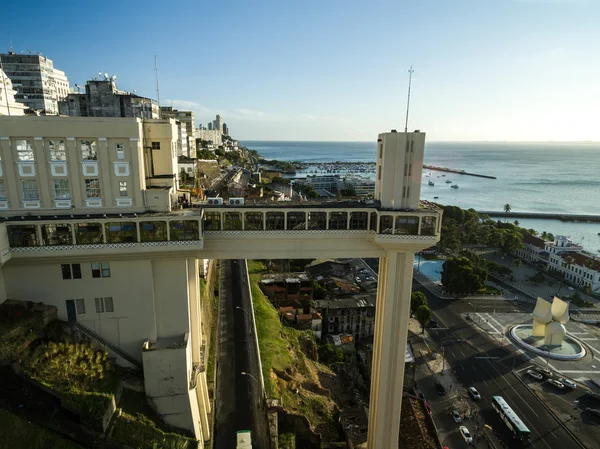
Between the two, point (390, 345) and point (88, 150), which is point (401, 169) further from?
point (88, 150)

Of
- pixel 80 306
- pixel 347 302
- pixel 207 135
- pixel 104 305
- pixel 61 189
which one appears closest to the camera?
pixel 61 189

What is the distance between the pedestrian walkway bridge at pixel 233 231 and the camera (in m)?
16.3

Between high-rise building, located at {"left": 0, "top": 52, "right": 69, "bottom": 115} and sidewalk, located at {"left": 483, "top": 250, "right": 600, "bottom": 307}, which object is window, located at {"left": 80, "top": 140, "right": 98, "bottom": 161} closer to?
high-rise building, located at {"left": 0, "top": 52, "right": 69, "bottom": 115}

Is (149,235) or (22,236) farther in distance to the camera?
(149,235)

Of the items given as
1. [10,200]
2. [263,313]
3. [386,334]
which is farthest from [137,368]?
[263,313]

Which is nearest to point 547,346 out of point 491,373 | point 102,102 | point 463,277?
point 491,373

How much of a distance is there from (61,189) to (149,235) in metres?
4.54

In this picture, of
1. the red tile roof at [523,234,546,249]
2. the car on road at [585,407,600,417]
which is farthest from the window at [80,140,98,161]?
the red tile roof at [523,234,546,249]

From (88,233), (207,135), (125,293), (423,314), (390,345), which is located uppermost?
(207,135)

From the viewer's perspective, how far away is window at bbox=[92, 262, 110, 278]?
17.6m

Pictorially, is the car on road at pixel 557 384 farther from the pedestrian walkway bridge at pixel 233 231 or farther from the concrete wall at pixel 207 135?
the concrete wall at pixel 207 135

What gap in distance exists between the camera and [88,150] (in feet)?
55.7

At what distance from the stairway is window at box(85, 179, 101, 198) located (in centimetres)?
617

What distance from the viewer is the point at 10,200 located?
1662cm
